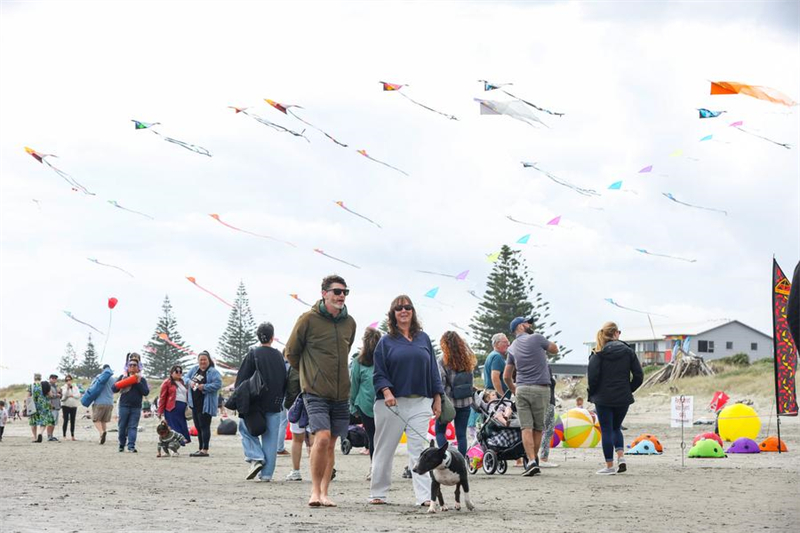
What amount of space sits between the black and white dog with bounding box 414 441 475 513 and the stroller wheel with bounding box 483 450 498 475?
4.99m

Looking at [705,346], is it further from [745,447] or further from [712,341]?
[745,447]

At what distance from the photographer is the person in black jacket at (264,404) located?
42.7ft

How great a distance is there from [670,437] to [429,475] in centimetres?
1815

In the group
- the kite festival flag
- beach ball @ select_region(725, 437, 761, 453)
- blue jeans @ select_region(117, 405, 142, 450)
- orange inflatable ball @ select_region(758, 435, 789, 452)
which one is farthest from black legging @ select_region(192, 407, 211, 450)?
orange inflatable ball @ select_region(758, 435, 789, 452)

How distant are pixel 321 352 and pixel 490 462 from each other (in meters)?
5.25

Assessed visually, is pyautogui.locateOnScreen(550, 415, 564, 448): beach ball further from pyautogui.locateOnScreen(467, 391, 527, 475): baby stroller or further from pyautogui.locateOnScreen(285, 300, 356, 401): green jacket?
pyautogui.locateOnScreen(285, 300, 356, 401): green jacket

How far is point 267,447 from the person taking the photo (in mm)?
13172

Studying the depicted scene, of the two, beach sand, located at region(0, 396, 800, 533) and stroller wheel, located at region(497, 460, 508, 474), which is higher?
stroller wheel, located at region(497, 460, 508, 474)

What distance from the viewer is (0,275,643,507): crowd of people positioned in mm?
9734

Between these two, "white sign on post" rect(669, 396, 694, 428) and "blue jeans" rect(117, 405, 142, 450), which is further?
"blue jeans" rect(117, 405, 142, 450)

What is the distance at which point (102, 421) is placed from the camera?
24531 mm

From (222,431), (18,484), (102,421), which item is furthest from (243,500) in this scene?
(222,431)

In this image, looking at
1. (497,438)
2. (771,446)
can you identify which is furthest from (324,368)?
(771,446)

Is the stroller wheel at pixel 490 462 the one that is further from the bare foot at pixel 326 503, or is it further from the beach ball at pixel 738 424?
the beach ball at pixel 738 424
